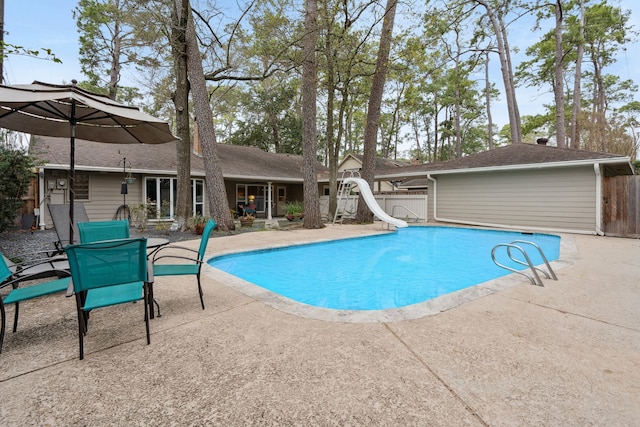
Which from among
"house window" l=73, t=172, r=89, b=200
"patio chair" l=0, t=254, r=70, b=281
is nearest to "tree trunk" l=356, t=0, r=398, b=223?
"house window" l=73, t=172, r=89, b=200

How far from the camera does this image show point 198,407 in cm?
172

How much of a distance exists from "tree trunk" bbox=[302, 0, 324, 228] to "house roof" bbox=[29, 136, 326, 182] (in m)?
4.01

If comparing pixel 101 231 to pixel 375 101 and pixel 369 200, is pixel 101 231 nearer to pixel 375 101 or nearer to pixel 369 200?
pixel 369 200

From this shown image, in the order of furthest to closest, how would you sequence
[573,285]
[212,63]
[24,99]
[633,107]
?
[633,107]
[212,63]
[573,285]
[24,99]

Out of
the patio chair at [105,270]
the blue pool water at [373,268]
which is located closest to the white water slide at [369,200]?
the blue pool water at [373,268]

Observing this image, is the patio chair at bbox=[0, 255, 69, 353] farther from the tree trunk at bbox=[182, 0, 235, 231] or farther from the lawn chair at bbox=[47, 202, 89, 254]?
the tree trunk at bbox=[182, 0, 235, 231]

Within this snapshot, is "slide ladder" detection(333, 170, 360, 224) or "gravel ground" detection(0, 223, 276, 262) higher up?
"slide ladder" detection(333, 170, 360, 224)

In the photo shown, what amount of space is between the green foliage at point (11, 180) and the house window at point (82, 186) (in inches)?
108

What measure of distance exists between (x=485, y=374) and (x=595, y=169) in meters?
11.1

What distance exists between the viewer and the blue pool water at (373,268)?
15.7ft

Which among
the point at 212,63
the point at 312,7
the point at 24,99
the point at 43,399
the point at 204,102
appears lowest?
the point at 43,399

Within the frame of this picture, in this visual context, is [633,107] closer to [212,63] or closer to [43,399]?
[212,63]

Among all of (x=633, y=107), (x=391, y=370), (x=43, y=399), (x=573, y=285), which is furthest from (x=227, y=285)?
(x=633, y=107)

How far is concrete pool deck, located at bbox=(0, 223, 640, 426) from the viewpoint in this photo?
1669 mm
